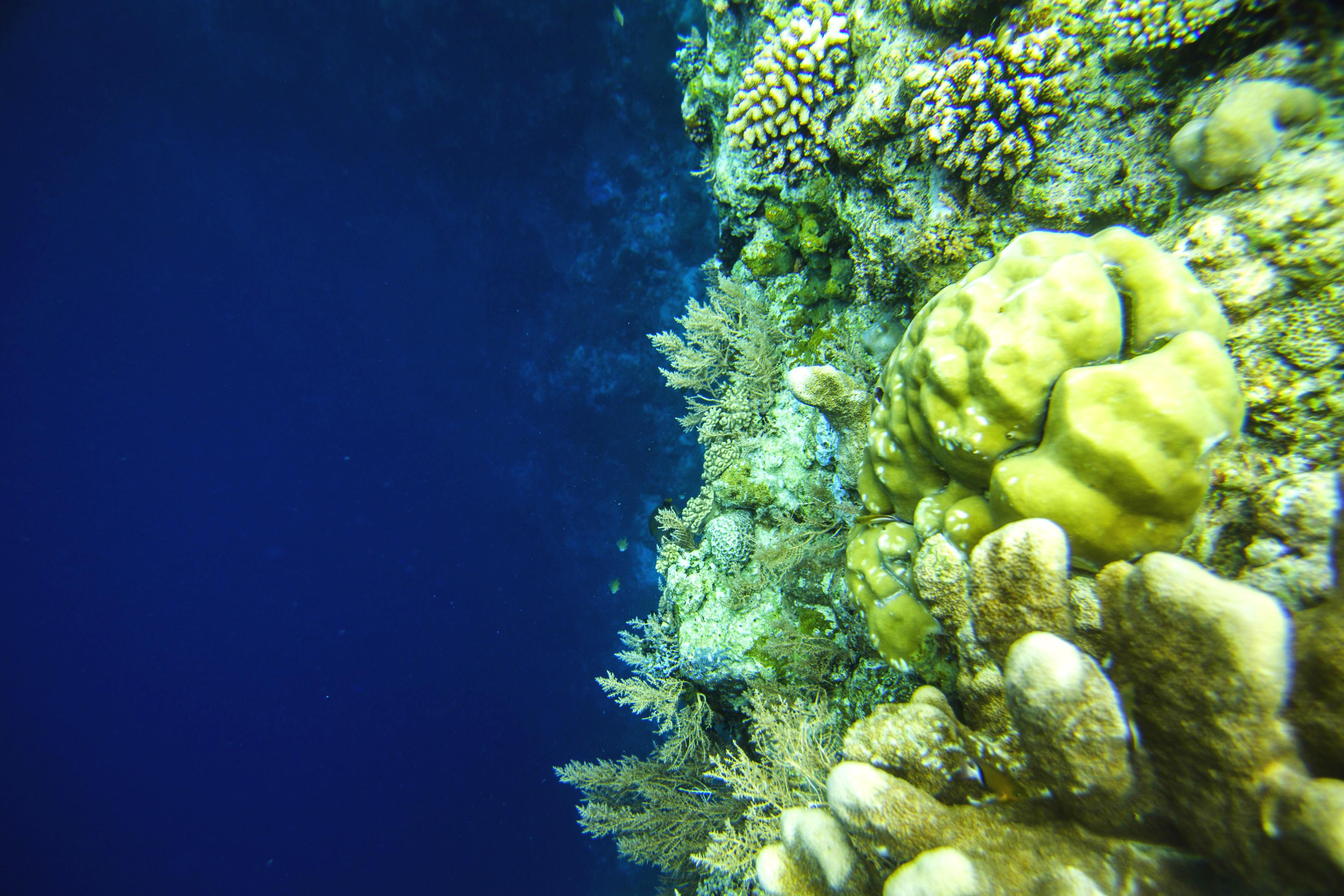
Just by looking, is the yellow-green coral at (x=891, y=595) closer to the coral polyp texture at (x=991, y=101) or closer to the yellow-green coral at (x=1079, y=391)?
the yellow-green coral at (x=1079, y=391)

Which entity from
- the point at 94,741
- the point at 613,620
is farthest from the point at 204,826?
the point at 613,620

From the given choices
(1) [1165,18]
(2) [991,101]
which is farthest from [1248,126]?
(2) [991,101]

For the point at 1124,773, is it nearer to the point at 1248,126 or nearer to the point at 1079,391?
the point at 1079,391

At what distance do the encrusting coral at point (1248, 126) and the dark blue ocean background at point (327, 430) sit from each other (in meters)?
6.71

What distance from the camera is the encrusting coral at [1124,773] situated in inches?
38.3

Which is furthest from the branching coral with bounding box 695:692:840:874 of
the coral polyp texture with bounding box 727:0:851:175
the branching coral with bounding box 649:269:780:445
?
the coral polyp texture with bounding box 727:0:851:175

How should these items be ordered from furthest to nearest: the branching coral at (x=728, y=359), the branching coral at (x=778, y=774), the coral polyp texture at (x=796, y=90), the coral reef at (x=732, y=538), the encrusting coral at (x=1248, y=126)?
the branching coral at (x=728, y=359) < the coral reef at (x=732, y=538) < the coral polyp texture at (x=796, y=90) < the branching coral at (x=778, y=774) < the encrusting coral at (x=1248, y=126)

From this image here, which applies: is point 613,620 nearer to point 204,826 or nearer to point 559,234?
point 559,234

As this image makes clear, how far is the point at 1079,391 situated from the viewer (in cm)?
140

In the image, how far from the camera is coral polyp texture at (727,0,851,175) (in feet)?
11.0

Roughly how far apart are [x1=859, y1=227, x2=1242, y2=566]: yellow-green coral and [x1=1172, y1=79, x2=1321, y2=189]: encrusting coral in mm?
435

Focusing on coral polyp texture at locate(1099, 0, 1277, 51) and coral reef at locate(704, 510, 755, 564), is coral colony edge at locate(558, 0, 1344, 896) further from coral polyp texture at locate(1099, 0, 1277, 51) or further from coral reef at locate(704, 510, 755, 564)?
coral reef at locate(704, 510, 755, 564)

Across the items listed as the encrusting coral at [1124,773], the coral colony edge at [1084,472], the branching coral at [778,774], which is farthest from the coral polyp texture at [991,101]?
the branching coral at [778,774]

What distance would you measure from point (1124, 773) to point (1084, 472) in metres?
0.77
